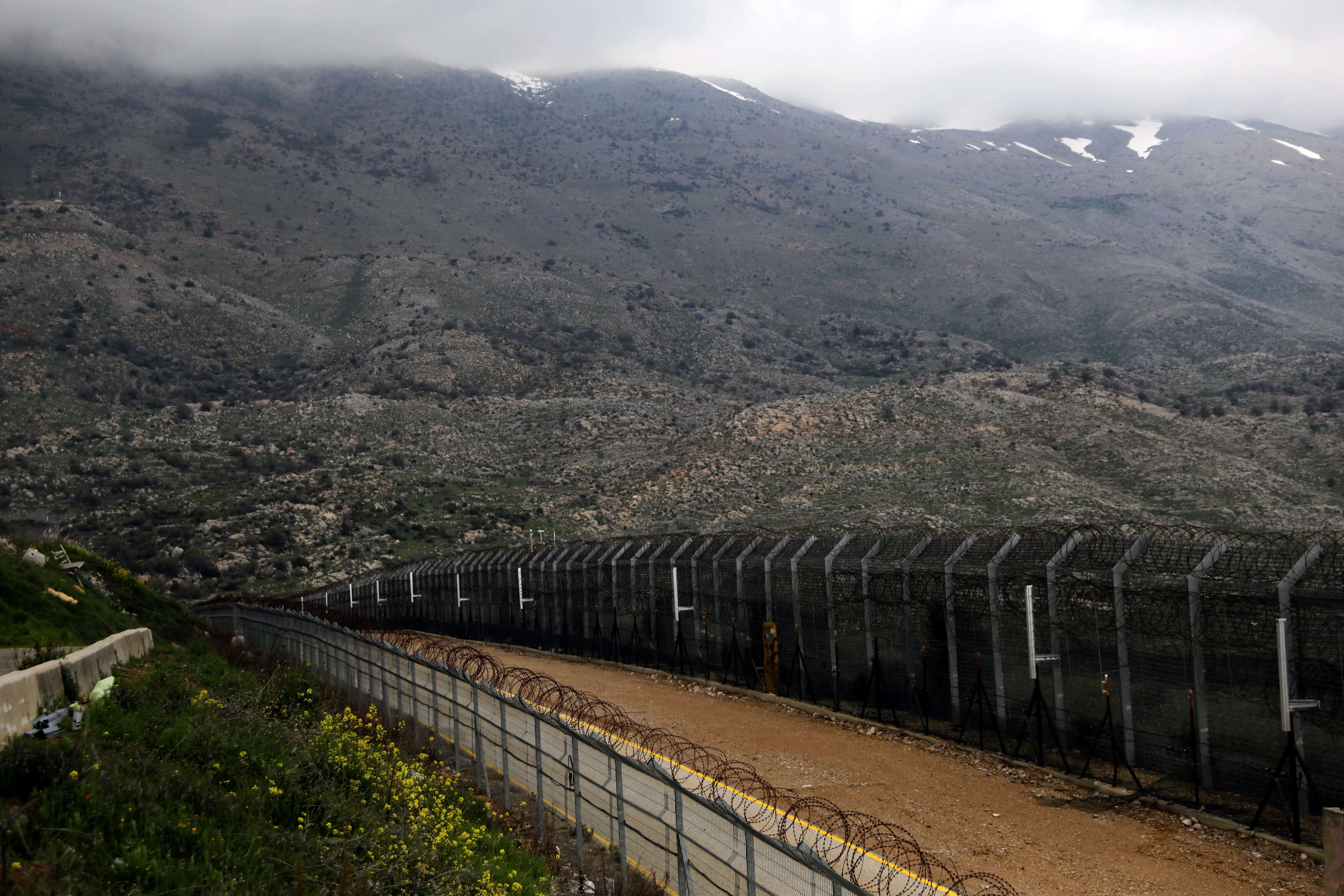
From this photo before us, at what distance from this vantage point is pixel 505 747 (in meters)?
11.8

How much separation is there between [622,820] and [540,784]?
1.92 m

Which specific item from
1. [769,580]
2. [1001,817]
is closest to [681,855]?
[1001,817]

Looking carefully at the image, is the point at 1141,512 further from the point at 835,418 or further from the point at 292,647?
the point at 292,647

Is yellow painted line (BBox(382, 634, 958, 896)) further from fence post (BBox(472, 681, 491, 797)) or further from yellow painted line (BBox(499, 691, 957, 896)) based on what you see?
fence post (BBox(472, 681, 491, 797))

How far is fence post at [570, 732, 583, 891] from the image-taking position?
962 centimetres

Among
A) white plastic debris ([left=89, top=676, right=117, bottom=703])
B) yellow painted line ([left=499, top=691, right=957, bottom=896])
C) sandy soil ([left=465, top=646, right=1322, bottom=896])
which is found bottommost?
sandy soil ([left=465, top=646, right=1322, bottom=896])

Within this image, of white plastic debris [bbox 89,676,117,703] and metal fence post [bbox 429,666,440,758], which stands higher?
white plastic debris [bbox 89,676,117,703]

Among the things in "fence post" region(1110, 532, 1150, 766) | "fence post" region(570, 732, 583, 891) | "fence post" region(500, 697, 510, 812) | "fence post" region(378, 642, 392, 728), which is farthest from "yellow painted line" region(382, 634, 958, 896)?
"fence post" region(1110, 532, 1150, 766)

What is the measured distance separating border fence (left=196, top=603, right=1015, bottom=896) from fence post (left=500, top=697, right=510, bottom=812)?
2cm

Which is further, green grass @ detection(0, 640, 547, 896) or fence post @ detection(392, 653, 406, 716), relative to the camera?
fence post @ detection(392, 653, 406, 716)

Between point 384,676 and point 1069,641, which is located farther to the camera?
point 384,676

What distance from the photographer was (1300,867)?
10.2 metres

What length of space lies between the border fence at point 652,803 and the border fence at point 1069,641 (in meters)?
3.91

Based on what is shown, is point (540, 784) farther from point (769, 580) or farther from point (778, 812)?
point (769, 580)
